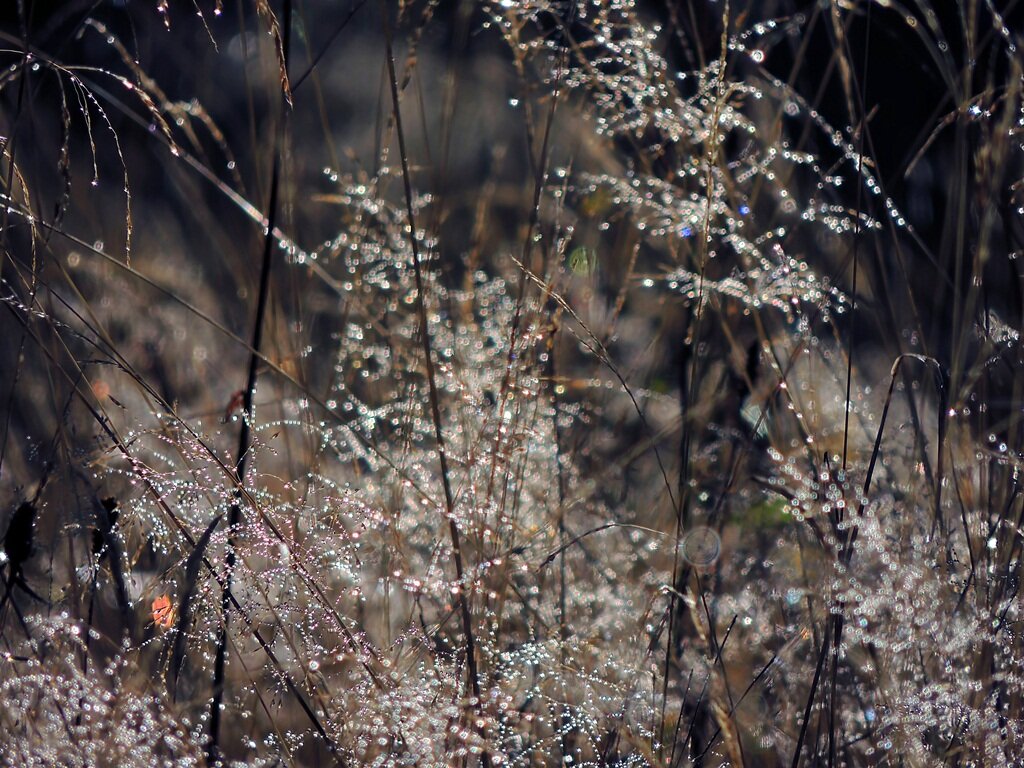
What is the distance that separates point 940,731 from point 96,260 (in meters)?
1.62

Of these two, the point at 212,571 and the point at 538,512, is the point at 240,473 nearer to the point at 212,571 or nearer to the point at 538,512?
the point at 212,571

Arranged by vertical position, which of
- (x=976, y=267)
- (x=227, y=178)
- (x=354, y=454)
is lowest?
(x=354, y=454)

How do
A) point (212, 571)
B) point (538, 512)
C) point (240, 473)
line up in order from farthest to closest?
point (538, 512) → point (240, 473) → point (212, 571)

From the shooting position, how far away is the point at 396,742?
0.91 metres

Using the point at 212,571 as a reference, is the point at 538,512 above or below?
above

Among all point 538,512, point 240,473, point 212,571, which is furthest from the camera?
point 538,512

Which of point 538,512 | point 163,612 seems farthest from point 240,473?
point 538,512

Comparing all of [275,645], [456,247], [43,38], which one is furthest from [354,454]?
[456,247]

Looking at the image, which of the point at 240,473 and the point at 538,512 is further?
the point at 538,512

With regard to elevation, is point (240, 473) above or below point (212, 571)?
above

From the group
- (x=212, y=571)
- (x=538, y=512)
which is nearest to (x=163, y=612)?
(x=212, y=571)

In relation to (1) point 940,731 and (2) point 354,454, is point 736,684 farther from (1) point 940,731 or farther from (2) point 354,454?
(2) point 354,454

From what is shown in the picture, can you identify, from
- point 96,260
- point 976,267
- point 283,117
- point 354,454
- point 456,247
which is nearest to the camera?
point 976,267

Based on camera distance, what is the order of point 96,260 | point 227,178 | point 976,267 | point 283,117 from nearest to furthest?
point 976,267 < point 283,117 < point 96,260 < point 227,178
